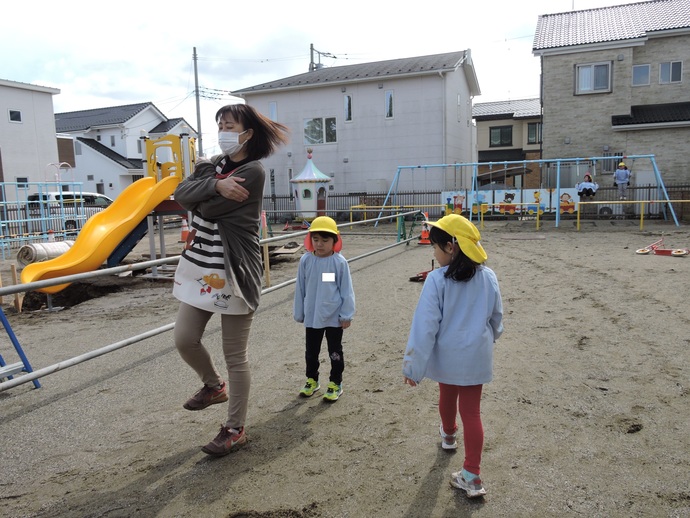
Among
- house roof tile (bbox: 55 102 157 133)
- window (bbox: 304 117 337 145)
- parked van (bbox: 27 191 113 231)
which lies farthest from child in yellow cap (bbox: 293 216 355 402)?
house roof tile (bbox: 55 102 157 133)

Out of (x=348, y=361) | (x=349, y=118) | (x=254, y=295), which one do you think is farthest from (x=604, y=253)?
(x=349, y=118)

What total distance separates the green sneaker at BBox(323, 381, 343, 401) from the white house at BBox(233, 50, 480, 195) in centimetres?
2178

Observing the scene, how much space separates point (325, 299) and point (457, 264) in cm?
139

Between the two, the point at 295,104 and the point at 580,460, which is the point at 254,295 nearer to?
the point at 580,460

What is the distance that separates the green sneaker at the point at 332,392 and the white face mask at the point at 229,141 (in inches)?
72.3

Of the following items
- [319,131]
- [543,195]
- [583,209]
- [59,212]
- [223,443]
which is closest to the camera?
[223,443]

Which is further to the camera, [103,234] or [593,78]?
[593,78]

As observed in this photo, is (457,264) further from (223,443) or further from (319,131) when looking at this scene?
(319,131)

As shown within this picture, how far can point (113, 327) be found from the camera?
6.51 meters

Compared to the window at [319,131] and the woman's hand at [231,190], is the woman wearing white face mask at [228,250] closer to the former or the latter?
the woman's hand at [231,190]

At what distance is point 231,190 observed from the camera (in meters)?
2.69

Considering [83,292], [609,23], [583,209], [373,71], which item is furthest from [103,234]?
[609,23]

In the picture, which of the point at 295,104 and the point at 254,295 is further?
the point at 295,104

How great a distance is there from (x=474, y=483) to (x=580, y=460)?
722mm
